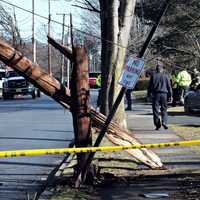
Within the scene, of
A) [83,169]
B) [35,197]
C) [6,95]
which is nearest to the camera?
[35,197]

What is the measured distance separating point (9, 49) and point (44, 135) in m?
9.23

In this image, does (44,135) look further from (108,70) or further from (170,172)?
(170,172)

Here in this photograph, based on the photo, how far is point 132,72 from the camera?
1048 centimetres

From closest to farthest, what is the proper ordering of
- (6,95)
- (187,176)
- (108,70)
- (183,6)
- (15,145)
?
(187,176), (15,145), (108,70), (183,6), (6,95)

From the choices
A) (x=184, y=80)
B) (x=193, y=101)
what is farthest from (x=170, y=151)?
(x=184, y=80)

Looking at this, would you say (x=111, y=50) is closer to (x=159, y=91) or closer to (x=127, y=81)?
(x=159, y=91)

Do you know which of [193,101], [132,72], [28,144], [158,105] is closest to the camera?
[132,72]

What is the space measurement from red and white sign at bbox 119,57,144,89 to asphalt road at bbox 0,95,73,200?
2.17m

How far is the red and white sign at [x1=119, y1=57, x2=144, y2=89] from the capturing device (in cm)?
1032

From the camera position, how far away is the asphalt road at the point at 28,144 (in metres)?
10.6

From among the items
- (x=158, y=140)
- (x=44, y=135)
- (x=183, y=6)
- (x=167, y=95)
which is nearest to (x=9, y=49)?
(x=158, y=140)

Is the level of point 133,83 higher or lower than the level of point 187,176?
higher

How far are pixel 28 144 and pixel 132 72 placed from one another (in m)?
6.57

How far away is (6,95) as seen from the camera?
165 ft
